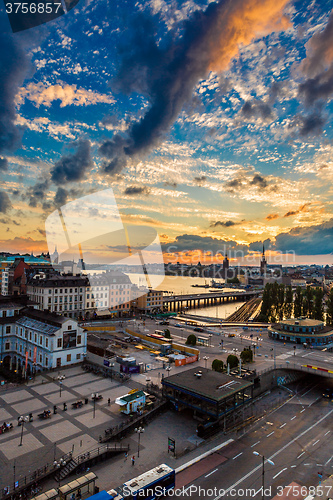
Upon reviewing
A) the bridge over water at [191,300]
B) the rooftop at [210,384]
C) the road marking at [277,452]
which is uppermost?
the rooftop at [210,384]

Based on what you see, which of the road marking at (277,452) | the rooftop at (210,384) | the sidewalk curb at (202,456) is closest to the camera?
the road marking at (277,452)

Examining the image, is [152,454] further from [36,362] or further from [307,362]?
[307,362]

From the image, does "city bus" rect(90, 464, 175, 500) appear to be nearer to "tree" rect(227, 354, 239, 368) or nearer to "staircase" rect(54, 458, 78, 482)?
"staircase" rect(54, 458, 78, 482)

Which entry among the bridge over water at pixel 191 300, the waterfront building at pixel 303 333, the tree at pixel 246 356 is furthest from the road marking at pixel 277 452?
the bridge over water at pixel 191 300

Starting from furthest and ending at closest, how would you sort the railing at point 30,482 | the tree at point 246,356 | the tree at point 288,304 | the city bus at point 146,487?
the tree at point 288,304, the tree at point 246,356, the railing at point 30,482, the city bus at point 146,487

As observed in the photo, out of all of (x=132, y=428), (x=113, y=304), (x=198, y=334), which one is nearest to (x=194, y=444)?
(x=132, y=428)

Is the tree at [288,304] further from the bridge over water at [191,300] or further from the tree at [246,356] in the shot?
the bridge over water at [191,300]
